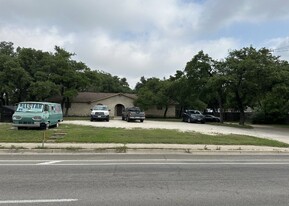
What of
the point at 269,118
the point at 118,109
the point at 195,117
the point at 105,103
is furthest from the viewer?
the point at 118,109

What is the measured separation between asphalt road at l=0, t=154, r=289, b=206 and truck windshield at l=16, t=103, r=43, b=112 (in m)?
8.83

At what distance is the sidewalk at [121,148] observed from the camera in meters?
14.1

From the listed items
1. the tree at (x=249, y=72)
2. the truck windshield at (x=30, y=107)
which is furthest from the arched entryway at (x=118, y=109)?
the truck windshield at (x=30, y=107)

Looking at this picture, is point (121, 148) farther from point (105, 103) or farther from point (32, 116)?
point (105, 103)

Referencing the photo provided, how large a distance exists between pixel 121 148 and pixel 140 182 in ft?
21.4

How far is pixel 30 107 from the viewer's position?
2095 centimetres

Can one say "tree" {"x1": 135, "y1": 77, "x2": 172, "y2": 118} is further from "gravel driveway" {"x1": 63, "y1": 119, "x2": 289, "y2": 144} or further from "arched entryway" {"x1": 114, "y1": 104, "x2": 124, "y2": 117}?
"gravel driveway" {"x1": 63, "y1": 119, "x2": 289, "y2": 144}

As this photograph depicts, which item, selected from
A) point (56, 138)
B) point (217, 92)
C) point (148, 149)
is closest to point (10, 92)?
point (217, 92)

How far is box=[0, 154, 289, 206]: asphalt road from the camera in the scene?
20.9ft

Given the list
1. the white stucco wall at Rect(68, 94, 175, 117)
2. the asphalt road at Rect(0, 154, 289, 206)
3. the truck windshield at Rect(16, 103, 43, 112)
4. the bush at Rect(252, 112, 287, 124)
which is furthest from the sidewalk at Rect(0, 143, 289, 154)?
the white stucco wall at Rect(68, 94, 175, 117)

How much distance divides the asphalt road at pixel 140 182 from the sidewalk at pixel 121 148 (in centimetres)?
198

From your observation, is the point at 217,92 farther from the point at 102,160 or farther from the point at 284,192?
the point at 284,192

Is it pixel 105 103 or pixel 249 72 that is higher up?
pixel 249 72

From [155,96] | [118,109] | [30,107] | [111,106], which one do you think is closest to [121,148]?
[30,107]
